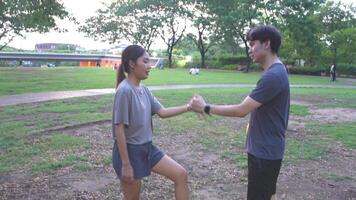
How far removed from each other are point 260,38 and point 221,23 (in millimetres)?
40123

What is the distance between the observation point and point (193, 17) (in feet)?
159

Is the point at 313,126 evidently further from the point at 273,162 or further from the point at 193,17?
the point at 193,17

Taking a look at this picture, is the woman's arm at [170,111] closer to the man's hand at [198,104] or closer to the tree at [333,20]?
the man's hand at [198,104]

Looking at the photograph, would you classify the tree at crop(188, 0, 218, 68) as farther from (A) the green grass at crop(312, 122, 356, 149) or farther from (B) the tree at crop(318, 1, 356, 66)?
(A) the green grass at crop(312, 122, 356, 149)

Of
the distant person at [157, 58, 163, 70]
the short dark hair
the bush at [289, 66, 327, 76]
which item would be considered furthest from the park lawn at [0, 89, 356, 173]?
the distant person at [157, 58, 163, 70]

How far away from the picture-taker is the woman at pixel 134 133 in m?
3.49

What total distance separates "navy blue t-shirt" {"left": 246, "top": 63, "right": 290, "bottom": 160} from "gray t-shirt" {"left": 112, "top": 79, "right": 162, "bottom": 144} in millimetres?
849

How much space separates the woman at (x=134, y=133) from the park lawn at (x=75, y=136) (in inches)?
104

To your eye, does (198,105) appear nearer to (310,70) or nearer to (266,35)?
(266,35)

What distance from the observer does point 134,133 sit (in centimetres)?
358

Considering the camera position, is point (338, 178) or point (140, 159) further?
point (338, 178)

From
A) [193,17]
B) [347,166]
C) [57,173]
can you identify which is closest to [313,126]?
[347,166]

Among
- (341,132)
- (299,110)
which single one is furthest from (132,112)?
(299,110)

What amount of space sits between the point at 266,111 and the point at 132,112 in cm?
103
